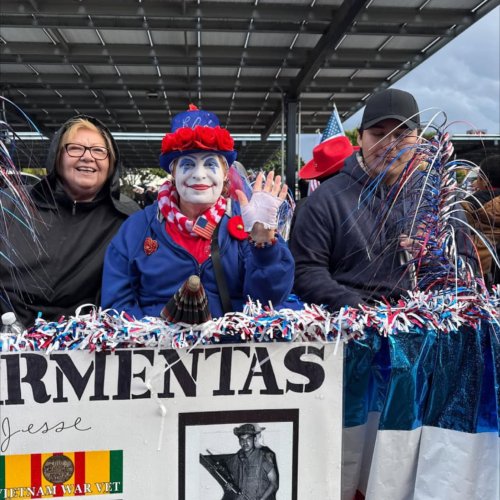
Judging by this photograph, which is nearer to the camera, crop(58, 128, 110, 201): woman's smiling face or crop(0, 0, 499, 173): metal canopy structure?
crop(58, 128, 110, 201): woman's smiling face

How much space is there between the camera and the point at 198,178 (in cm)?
191

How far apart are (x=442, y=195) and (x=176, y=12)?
610cm

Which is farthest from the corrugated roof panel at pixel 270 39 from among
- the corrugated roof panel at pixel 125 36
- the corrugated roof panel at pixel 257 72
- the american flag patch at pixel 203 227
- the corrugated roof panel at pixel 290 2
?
the american flag patch at pixel 203 227

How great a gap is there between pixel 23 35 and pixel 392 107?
7.31 meters

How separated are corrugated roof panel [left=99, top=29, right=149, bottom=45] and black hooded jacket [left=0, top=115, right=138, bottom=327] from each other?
5.93m

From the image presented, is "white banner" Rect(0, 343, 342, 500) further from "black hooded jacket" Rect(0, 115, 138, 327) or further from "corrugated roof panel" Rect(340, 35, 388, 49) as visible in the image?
"corrugated roof panel" Rect(340, 35, 388, 49)

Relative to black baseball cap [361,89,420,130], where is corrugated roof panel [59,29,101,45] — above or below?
above

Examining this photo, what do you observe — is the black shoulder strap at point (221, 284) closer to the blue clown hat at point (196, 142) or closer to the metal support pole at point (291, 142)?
the blue clown hat at point (196, 142)

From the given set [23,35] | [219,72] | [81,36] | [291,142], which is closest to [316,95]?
[291,142]

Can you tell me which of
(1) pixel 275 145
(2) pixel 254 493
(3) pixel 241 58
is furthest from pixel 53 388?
(1) pixel 275 145

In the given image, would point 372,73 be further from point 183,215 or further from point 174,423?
point 174,423

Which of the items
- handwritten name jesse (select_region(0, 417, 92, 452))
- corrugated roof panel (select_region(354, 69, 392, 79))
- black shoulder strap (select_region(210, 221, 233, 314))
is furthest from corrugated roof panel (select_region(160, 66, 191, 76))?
handwritten name jesse (select_region(0, 417, 92, 452))

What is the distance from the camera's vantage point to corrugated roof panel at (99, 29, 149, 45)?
7.62m

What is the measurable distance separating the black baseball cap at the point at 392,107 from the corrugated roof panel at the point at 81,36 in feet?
21.5
